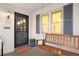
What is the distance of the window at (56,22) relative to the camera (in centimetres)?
144

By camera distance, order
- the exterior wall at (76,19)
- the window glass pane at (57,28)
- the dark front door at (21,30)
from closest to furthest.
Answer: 1. the exterior wall at (76,19)
2. the window glass pane at (57,28)
3. the dark front door at (21,30)

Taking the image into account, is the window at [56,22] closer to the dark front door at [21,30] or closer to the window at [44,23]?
the window at [44,23]

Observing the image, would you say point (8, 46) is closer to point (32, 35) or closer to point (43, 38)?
point (32, 35)

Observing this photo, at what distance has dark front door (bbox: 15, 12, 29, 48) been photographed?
154 centimetres

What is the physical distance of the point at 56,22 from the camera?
58.3 inches

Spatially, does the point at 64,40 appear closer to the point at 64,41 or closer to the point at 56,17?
the point at 64,41

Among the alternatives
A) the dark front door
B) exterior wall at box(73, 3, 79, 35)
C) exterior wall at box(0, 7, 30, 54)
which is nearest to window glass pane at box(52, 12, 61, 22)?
exterior wall at box(73, 3, 79, 35)

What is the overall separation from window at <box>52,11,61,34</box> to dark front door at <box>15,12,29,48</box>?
0.43 meters

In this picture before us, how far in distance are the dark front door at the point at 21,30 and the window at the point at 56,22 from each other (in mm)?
426

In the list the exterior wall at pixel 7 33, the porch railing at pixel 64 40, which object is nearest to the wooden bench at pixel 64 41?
the porch railing at pixel 64 40

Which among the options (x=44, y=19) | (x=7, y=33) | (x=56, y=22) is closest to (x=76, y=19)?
(x=56, y=22)

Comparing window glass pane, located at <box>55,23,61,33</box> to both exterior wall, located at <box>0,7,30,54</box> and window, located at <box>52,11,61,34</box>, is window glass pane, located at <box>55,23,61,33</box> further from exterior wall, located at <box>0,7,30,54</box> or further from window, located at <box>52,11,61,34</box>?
exterior wall, located at <box>0,7,30,54</box>

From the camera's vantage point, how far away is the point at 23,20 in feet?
5.08

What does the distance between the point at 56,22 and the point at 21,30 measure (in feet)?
1.90
